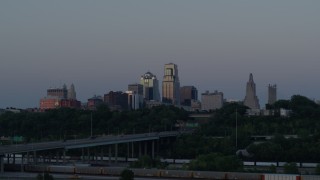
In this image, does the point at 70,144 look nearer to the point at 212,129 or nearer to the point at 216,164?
the point at 216,164

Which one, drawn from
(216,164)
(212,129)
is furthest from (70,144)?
(212,129)

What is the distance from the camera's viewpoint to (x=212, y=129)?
106 m

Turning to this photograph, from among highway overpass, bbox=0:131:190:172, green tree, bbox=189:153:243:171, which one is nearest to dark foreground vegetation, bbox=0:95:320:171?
green tree, bbox=189:153:243:171

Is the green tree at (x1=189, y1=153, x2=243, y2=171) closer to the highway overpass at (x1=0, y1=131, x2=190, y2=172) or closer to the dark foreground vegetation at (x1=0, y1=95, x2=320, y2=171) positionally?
the dark foreground vegetation at (x1=0, y1=95, x2=320, y2=171)

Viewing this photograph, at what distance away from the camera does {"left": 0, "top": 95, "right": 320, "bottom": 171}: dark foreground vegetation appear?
83.3 metres

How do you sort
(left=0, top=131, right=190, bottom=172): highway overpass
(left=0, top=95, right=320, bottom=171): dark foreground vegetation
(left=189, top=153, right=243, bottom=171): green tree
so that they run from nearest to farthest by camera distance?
1. (left=189, top=153, right=243, bottom=171): green tree
2. (left=0, top=131, right=190, bottom=172): highway overpass
3. (left=0, top=95, right=320, bottom=171): dark foreground vegetation

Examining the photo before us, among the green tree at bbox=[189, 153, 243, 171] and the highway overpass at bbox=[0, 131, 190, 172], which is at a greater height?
the highway overpass at bbox=[0, 131, 190, 172]

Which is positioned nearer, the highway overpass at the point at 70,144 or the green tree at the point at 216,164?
the green tree at the point at 216,164

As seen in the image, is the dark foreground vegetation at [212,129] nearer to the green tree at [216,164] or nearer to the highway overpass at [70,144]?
the green tree at [216,164]

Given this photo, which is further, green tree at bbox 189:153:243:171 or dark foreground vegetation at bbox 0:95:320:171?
dark foreground vegetation at bbox 0:95:320:171

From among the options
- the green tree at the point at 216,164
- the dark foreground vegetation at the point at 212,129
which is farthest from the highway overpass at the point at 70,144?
the green tree at the point at 216,164

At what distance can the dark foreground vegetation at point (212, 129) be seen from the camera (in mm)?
83312

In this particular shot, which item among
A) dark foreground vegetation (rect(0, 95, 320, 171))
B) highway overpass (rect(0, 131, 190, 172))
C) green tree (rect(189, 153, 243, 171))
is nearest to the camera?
green tree (rect(189, 153, 243, 171))

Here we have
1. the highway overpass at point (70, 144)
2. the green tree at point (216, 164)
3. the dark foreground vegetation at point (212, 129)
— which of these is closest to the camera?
the green tree at point (216, 164)
